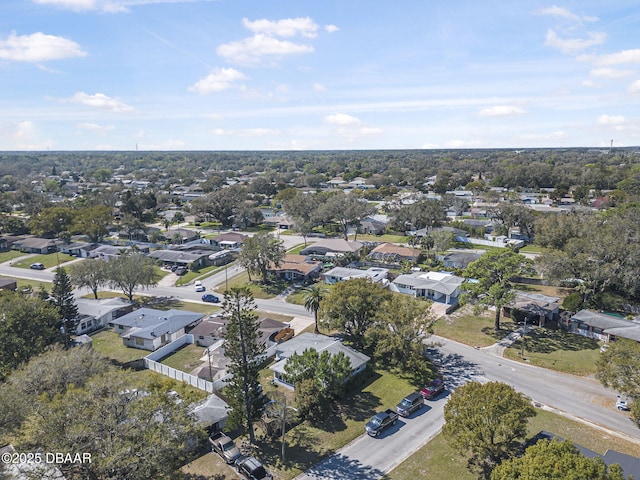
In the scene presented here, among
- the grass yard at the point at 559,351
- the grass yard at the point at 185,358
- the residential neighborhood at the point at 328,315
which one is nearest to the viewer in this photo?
the residential neighborhood at the point at 328,315

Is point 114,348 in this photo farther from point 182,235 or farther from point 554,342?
point 182,235

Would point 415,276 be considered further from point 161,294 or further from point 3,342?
point 3,342

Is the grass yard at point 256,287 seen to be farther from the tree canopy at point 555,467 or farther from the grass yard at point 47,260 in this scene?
the tree canopy at point 555,467

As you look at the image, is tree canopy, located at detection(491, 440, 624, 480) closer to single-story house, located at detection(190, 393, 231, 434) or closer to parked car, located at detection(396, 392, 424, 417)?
parked car, located at detection(396, 392, 424, 417)

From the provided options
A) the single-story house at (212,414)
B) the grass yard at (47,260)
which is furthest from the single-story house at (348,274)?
the grass yard at (47,260)

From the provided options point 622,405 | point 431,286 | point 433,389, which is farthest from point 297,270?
point 622,405

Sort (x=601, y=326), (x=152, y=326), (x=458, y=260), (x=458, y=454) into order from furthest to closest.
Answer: (x=458, y=260), (x=152, y=326), (x=601, y=326), (x=458, y=454)

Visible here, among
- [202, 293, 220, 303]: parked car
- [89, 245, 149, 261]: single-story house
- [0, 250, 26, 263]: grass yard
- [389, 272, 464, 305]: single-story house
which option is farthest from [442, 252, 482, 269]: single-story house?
[0, 250, 26, 263]: grass yard
